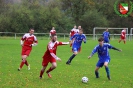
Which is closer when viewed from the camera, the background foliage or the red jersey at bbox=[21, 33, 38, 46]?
the red jersey at bbox=[21, 33, 38, 46]

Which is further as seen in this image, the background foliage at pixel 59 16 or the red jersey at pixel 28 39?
the background foliage at pixel 59 16

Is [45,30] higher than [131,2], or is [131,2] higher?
[131,2]

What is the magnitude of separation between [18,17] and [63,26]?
8847 mm

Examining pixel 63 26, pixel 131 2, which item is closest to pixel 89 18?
pixel 63 26

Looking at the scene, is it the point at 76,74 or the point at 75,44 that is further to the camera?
the point at 75,44

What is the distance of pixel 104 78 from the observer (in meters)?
12.1

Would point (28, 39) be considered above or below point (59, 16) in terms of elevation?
below

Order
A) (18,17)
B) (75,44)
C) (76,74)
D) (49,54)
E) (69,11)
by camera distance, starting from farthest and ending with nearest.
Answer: (69,11) < (18,17) < (75,44) < (76,74) < (49,54)

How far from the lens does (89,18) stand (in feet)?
202

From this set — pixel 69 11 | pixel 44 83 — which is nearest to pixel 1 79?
pixel 44 83

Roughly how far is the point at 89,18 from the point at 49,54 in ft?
166

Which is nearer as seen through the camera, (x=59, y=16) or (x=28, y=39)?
(x=28, y=39)

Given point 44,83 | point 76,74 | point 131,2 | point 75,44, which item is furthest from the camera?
point 131,2

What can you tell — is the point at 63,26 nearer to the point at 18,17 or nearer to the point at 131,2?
the point at 18,17
